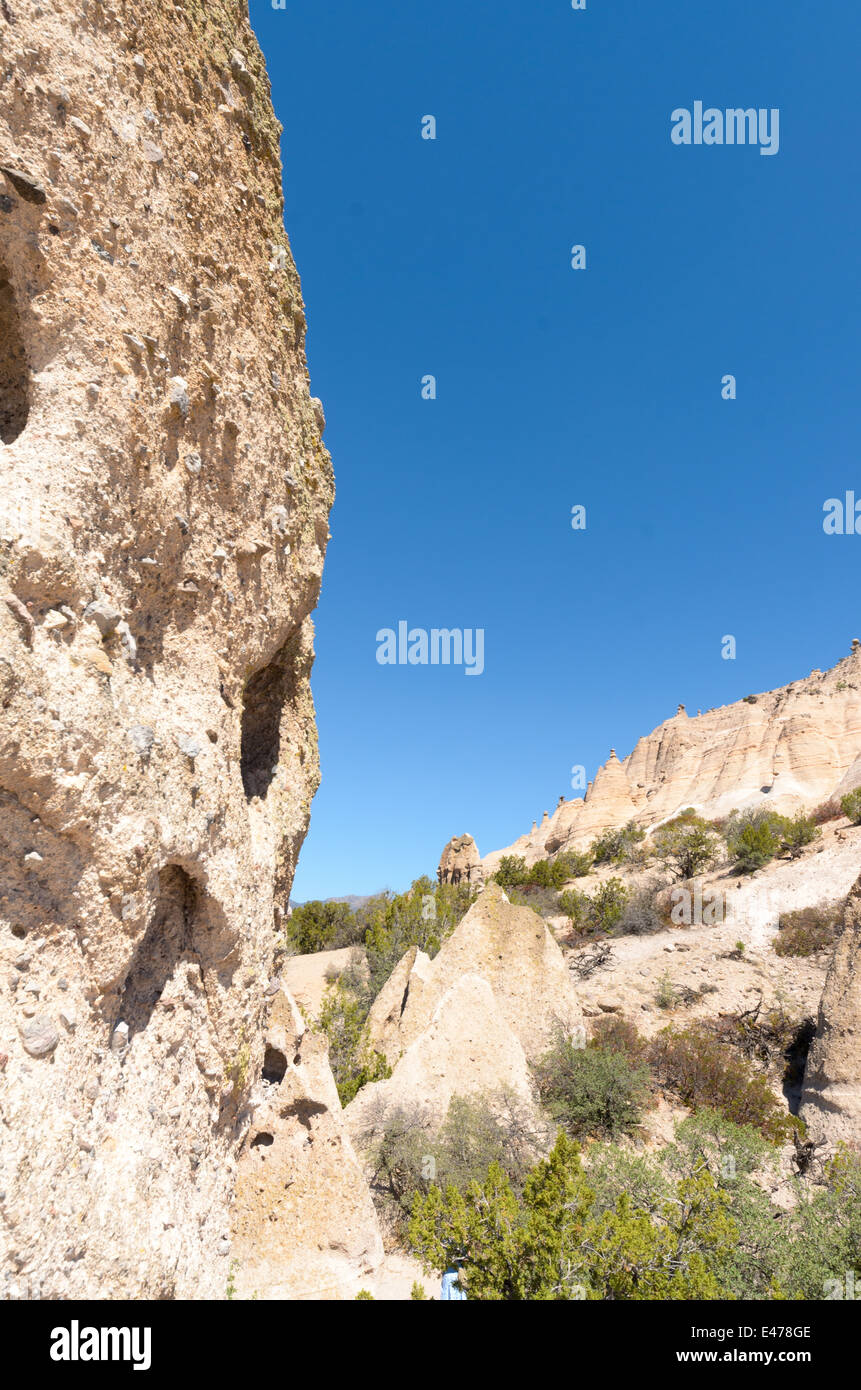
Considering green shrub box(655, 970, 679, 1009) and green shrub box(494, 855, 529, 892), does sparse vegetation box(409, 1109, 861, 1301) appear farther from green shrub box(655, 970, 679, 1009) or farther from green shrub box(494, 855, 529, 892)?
green shrub box(494, 855, 529, 892)

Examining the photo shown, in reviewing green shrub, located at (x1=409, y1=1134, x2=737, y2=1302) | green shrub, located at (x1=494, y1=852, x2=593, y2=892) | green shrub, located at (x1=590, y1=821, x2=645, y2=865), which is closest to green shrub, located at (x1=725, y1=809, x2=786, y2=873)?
green shrub, located at (x1=494, y1=852, x2=593, y2=892)

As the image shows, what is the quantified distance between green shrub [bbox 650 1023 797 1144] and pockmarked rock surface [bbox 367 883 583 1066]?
54.4 inches

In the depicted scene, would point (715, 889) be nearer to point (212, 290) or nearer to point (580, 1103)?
point (580, 1103)

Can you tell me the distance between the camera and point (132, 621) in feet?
6.68

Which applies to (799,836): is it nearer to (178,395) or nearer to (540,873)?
(540,873)

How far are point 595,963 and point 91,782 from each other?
44.9ft

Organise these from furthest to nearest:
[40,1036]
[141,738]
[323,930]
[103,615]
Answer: [323,930] → [141,738] → [103,615] → [40,1036]

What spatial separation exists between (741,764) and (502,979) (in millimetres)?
32844

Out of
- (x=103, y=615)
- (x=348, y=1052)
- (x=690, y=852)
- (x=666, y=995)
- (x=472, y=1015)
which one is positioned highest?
(x=690, y=852)

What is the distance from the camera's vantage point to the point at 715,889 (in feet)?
57.2

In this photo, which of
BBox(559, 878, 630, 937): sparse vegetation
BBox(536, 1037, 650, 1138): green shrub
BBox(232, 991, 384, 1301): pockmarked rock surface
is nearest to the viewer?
BBox(232, 991, 384, 1301): pockmarked rock surface

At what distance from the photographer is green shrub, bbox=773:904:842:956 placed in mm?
11906
